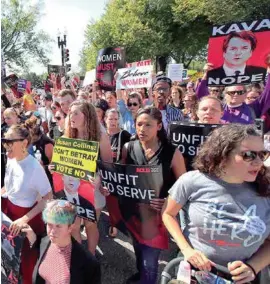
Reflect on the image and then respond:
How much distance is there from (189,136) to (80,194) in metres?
1.05

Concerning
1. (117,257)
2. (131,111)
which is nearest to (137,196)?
(117,257)

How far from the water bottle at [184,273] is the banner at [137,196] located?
858 mm

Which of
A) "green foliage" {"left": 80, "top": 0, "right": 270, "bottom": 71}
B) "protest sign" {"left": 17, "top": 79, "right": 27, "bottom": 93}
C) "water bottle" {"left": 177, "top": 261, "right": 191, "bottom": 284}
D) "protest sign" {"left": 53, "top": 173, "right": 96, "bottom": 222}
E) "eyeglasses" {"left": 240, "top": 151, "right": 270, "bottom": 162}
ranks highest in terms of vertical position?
"green foliage" {"left": 80, "top": 0, "right": 270, "bottom": 71}

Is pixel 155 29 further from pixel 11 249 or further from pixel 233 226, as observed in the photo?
pixel 233 226

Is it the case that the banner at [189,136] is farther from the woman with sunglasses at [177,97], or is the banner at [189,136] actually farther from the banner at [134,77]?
the woman with sunglasses at [177,97]

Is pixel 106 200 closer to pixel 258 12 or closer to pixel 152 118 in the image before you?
pixel 152 118

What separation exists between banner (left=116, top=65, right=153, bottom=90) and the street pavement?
8.63ft

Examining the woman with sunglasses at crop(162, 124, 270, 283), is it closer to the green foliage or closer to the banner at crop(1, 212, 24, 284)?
the banner at crop(1, 212, 24, 284)

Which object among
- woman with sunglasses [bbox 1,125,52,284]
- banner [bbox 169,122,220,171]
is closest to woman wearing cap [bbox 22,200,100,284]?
woman with sunglasses [bbox 1,125,52,284]

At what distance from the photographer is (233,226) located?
1.85 meters

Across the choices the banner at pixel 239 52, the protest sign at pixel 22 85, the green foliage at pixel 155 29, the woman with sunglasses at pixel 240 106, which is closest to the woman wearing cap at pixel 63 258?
the woman with sunglasses at pixel 240 106

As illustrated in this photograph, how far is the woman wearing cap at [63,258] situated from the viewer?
→ 7.09ft

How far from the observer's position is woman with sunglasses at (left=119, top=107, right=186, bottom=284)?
2.77 metres

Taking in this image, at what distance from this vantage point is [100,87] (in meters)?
7.03
